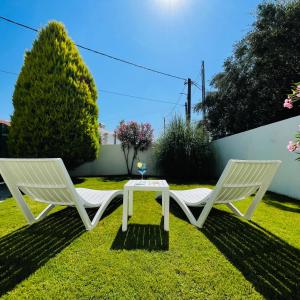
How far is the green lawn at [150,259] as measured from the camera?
1.72m

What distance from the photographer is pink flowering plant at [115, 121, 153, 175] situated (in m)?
10.9

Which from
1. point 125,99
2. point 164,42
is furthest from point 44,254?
point 125,99

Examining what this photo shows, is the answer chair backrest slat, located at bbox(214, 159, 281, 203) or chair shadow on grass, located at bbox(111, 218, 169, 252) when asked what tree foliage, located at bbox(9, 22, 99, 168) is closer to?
chair shadow on grass, located at bbox(111, 218, 169, 252)

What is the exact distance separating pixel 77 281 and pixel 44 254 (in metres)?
0.69

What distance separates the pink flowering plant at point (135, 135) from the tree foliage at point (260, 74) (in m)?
4.33

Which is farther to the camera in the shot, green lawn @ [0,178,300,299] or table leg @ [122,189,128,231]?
table leg @ [122,189,128,231]

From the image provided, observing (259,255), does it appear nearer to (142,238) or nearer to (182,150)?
(142,238)

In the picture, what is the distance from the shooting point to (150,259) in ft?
7.28

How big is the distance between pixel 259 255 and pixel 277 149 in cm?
439

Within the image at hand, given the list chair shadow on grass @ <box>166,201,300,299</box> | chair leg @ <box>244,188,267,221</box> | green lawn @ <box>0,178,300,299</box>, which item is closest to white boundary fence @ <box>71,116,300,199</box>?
green lawn @ <box>0,178,300,299</box>

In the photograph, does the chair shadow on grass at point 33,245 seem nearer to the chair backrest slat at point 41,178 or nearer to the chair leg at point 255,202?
the chair backrest slat at point 41,178

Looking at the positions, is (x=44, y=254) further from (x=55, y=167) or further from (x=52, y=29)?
(x=52, y=29)

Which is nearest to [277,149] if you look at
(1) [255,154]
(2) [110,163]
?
(1) [255,154]

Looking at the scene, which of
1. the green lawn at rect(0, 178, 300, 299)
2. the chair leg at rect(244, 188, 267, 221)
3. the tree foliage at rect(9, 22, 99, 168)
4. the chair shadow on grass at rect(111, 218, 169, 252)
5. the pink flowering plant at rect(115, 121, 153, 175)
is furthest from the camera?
the pink flowering plant at rect(115, 121, 153, 175)
